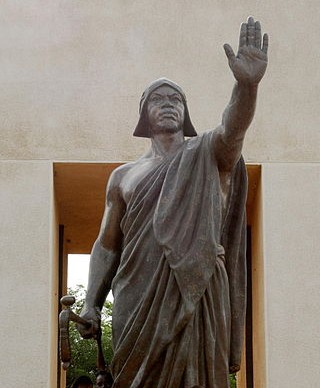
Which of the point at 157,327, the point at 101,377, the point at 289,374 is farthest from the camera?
the point at 289,374

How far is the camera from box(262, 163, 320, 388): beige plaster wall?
16.4 meters

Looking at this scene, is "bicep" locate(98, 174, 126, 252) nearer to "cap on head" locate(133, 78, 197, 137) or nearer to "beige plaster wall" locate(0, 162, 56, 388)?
Answer: "cap on head" locate(133, 78, 197, 137)

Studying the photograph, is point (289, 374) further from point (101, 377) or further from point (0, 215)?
point (101, 377)

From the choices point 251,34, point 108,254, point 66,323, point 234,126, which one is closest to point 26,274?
point 108,254

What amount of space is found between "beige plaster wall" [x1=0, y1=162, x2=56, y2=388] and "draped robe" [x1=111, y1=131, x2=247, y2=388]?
30.8 ft

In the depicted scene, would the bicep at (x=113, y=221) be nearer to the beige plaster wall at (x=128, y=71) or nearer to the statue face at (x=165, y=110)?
the statue face at (x=165, y=110)

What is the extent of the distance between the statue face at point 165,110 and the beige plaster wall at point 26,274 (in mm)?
9209

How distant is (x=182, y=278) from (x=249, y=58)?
1.05m

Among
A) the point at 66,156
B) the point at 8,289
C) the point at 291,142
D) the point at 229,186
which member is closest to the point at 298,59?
the point at 291,142

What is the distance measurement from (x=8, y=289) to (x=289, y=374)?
10.5ft

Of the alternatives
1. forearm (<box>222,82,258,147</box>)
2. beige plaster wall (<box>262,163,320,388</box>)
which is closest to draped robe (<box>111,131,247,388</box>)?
forearm (<box>222,82,258,147</box>)

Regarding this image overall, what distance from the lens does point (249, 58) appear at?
684 cm

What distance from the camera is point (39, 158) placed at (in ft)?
55.5

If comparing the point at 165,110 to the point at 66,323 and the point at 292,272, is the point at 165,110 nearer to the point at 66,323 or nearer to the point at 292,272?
the point at 66,323
